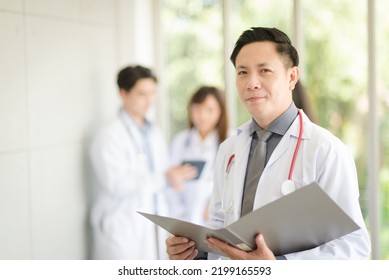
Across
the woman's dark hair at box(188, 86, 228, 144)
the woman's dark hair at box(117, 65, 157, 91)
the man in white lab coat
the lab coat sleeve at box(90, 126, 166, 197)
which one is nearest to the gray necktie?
the man in white lab coat

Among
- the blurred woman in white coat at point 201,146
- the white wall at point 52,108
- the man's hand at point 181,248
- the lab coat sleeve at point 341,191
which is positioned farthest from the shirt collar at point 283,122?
the blurred woman in white coat at point 201,146

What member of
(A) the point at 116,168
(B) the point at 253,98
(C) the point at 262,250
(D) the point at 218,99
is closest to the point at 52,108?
(A) the point at 116,168

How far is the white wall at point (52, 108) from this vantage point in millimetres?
2344

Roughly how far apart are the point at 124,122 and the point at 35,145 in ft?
1.96

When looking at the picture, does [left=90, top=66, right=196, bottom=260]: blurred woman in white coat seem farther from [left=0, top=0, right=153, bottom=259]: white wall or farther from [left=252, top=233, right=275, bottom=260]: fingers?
[left=252, top=233, right=275, bottom=260]: fingers

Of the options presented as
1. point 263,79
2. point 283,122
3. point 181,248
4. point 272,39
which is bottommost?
point 181,248

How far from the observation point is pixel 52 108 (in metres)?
2.68

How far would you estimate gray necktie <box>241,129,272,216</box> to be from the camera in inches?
60.9

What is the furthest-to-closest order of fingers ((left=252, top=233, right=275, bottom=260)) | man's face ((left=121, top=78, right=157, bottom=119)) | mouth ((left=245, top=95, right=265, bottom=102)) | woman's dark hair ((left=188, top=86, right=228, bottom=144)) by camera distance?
woman's dark hair ((left=188, top=86, right=228, bottom=144)) → man's face ((left=121, top=78, right=157, bottom=119)) → mouth ((left=245, top=95, right=265, bottom=102)) → fingers ((left=252, top=233, right=275, bottom=260))

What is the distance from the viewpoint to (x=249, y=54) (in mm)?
1491

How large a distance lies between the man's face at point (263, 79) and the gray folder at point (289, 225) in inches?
12.2

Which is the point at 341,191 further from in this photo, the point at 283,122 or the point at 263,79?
the point at 263,79

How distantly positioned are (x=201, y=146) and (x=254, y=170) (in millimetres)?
1803

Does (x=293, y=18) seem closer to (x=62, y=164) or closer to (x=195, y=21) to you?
(x=195, y=21)
